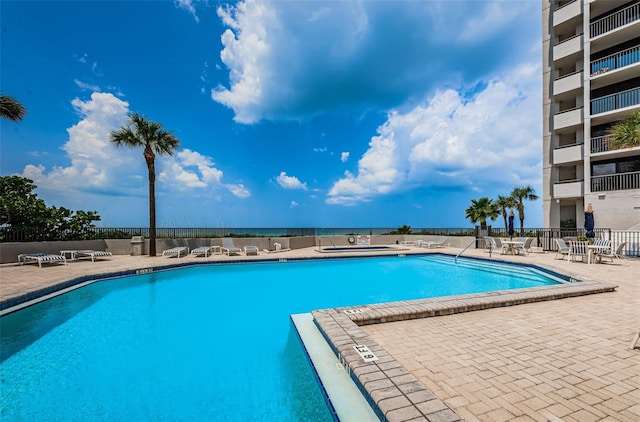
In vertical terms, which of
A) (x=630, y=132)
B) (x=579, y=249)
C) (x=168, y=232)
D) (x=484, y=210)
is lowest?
(x=579, y=249)

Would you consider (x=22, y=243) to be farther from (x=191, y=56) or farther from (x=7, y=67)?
(x=191, y=56)

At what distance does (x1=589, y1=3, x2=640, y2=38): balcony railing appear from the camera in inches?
576

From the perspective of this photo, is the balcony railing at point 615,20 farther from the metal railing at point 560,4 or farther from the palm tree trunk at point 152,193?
the palm tree trunk at point 152,193

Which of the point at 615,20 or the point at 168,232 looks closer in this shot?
the point at 615,20

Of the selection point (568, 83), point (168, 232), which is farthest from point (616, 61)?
point (168, 232)

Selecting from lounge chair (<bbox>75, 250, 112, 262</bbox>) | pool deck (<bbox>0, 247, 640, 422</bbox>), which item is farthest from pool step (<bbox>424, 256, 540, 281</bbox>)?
lounge chair (<bbox>75, 250, 112, 262</bbox>)

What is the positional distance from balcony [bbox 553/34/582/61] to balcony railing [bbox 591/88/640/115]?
3.35 metres

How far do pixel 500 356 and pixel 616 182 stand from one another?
18.1m

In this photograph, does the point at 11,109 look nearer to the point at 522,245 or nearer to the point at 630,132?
the point at 522,245

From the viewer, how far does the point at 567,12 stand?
16625 millimetres

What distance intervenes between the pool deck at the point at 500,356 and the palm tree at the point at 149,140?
793 cm

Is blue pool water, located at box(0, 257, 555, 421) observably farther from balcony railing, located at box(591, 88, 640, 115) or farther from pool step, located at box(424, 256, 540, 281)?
balcony railing, located at box(591, 88, 640, 115)

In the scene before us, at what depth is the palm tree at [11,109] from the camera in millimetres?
8969

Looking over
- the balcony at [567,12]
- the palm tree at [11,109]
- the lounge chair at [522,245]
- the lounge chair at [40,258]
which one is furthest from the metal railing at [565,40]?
the lounge chair at [40,258]
